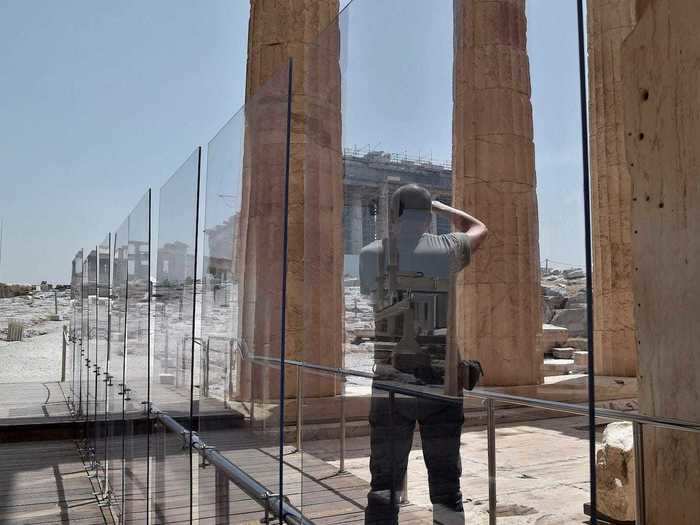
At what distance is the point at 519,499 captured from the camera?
3721 millimetres

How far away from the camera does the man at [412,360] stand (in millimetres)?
1500

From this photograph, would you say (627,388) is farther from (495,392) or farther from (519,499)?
(495,392)

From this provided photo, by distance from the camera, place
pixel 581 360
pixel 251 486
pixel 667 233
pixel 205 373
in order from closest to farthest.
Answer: pixel 581 360
pixel 251 486
pixel 205 373
pixel 667 233

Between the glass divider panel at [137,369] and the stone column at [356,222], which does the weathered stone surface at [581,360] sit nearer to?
the stone column at [356,222]

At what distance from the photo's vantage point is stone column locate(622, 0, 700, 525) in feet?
9.37

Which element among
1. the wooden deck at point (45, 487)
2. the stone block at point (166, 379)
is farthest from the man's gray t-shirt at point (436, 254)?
the wooden deck at point (45, 487)

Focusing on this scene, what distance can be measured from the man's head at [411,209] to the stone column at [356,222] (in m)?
0.19

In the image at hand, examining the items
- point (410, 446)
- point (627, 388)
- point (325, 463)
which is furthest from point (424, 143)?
point (627, 388)

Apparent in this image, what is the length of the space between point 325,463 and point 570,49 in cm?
139

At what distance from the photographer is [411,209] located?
1.61 meters

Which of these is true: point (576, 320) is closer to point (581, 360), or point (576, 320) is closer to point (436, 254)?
point (581, 360)

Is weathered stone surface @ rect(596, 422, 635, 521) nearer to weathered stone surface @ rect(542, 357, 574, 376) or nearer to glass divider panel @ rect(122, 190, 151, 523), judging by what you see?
glass divider panel @ rect(122, 190, 151, 523)

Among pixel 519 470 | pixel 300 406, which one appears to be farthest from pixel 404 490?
pixel 519 470

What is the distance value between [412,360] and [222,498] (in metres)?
1.25
